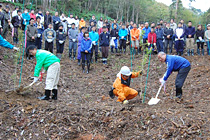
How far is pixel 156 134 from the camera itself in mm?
4027

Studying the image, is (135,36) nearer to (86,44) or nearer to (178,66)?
(86,44)

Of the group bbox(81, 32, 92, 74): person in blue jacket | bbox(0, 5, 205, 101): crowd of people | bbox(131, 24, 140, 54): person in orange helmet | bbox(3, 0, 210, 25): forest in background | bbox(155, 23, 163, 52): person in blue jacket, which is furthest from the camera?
bbox(3, 0, 210, 25): forest in background

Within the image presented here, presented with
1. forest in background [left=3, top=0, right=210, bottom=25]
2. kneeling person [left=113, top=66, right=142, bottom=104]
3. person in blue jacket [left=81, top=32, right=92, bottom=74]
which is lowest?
kneeling person [left=113, top=66, right=142, bottom=104]

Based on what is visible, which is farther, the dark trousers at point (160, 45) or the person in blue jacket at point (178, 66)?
the dark trousers at point (160, 45)

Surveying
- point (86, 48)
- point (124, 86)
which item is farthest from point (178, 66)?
point (86, 48)

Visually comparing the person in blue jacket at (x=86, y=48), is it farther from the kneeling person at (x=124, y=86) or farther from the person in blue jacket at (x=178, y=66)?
the person in blue jacket at (x=178, y=66)

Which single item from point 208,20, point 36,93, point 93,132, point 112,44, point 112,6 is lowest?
point 93,132

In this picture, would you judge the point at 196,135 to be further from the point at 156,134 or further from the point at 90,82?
the point at 90,82

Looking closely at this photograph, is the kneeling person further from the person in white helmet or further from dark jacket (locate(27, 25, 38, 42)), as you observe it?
dark jacket (locate(27, 25, 38, 42))

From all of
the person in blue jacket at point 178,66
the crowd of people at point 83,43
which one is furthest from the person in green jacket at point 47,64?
the person in blue jacket at point 178,66

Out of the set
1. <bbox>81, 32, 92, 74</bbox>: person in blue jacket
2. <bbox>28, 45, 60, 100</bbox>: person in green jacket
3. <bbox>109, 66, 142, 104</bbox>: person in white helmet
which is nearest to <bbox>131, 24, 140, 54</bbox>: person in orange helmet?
<bbox>81, 32, 92, 74</bbox>: person in blue jacket

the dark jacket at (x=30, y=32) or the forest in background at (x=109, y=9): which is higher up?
the forest in background at (x=109, y=9)

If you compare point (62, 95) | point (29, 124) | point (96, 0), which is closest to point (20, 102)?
point (29, 124)

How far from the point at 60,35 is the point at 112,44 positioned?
388cm
